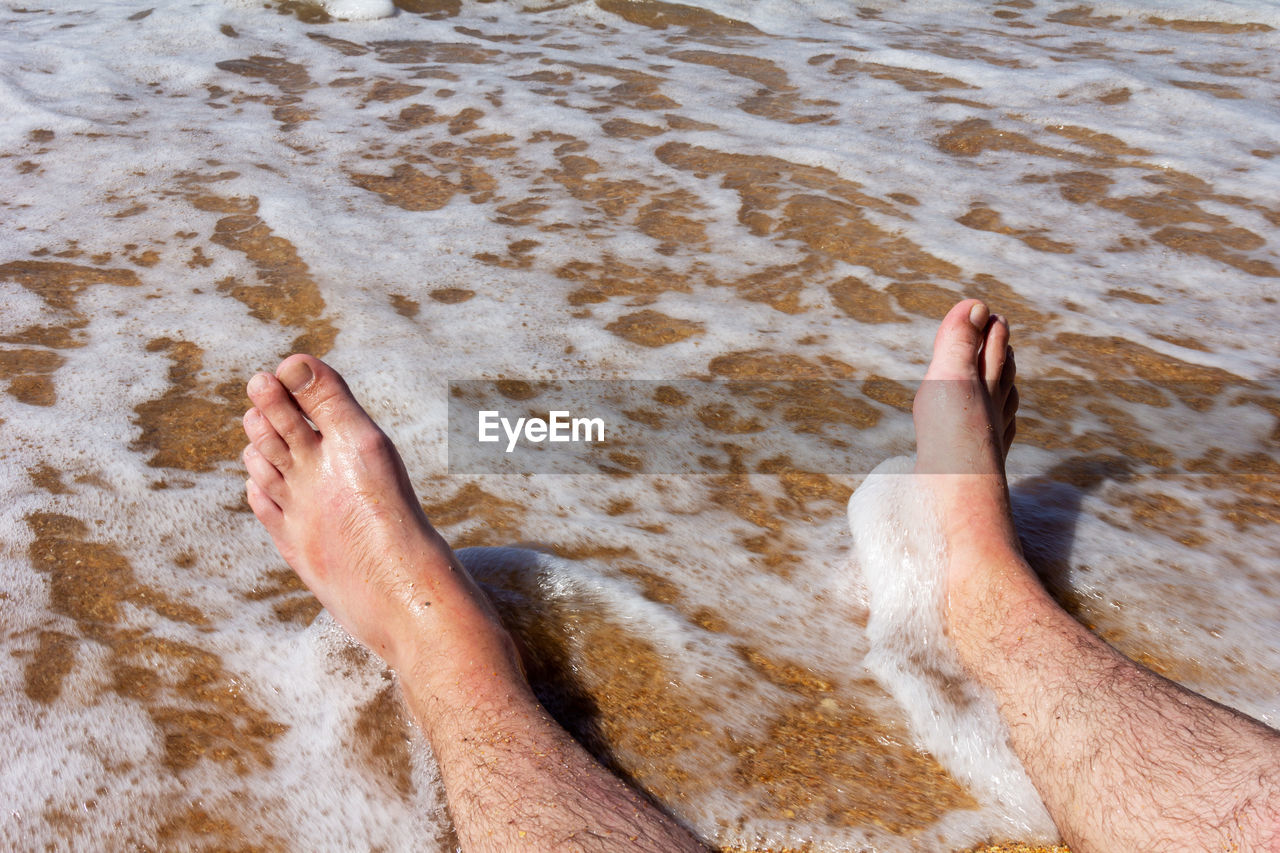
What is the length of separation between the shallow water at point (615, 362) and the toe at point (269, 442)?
0.27 meters

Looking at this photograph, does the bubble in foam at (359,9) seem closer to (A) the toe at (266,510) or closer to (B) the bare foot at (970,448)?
(A) the toe at (266,510)

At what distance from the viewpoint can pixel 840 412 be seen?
2332 millimetres

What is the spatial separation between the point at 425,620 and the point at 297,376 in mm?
513

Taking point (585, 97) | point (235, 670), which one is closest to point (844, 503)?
point (235, 670)

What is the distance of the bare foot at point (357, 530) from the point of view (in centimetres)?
150

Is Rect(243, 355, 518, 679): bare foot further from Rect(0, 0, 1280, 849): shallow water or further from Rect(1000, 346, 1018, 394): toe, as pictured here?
Rect(1000, 346, 1018, 394): toe

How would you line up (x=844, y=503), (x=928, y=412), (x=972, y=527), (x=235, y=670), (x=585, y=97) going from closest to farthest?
(x=235, y=670)
(x=972, y=527)
(x=928, y=412)
(x=844, y=503)
(x=585, y=97)

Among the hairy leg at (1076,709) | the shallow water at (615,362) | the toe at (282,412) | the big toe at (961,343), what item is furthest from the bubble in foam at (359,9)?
the hairy leg at (1076,709)

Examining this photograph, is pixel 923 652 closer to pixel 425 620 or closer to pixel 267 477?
pixel 425 620

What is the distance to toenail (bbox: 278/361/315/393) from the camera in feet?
5.44

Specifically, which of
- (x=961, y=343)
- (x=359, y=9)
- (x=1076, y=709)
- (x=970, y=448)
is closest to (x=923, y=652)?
(x=1076, y=709)

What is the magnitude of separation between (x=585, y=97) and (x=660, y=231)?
1.58 m

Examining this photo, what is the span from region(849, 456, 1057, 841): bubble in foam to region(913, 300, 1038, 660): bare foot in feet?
0.13

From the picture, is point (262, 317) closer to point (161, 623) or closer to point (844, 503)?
point (161, 623)
